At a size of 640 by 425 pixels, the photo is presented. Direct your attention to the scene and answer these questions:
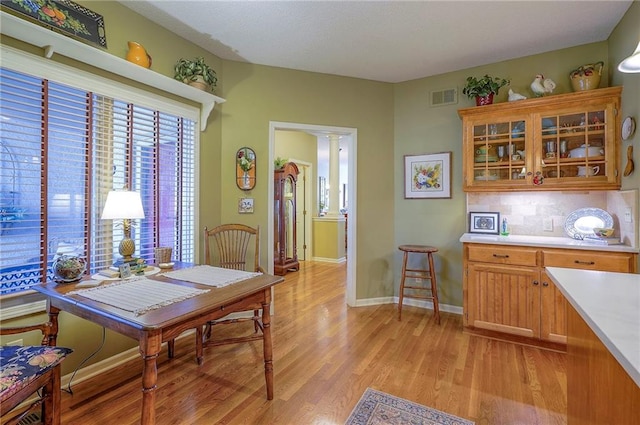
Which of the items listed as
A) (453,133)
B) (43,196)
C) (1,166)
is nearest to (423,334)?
(453,133)

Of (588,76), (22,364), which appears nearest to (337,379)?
(22,364)

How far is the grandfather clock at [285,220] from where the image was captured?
5.00m

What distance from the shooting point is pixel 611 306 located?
1008 mm

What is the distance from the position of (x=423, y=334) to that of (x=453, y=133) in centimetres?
216

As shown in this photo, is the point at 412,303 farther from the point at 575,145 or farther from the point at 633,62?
the point at 633,62

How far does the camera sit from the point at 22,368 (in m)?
1.26

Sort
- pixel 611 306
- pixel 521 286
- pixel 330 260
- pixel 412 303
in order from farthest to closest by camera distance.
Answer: pixel 330 260 < pixel 412 303 < pixel 521 286 < pixel 611 306

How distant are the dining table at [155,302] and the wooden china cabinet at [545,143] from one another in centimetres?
238

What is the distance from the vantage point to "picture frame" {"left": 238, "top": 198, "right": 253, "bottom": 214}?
3.16 meters

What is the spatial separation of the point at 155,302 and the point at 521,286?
2744 mm

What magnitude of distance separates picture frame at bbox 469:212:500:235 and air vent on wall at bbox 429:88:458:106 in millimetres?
1279

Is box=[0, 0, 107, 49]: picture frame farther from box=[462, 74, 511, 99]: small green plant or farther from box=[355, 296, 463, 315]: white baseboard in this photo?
box=[355, 296, 463, 315]: white baseboard

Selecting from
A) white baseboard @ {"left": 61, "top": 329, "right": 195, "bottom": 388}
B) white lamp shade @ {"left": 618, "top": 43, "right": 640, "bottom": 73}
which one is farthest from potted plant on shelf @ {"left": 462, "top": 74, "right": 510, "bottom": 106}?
white baseboard @ {"left": 61, "top": 329, "right": 195, "bottom": 388}

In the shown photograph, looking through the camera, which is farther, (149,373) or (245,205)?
(245,205)
